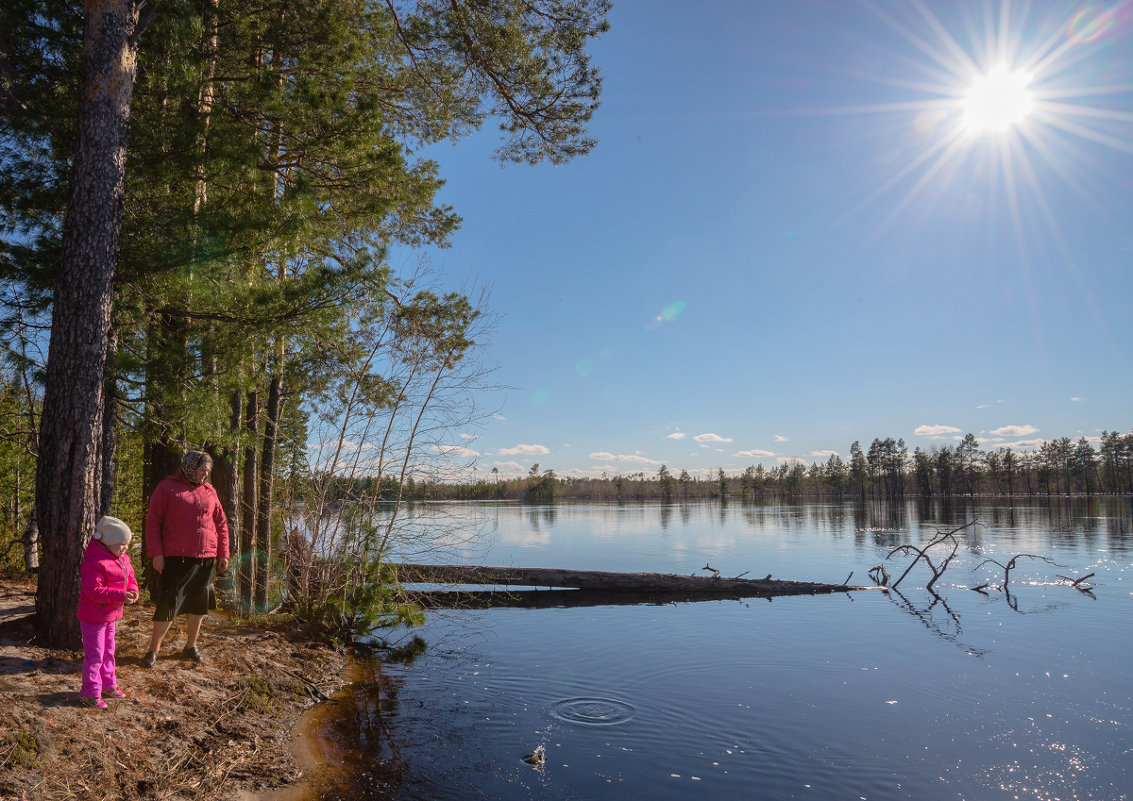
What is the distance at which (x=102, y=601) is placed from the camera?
459 cm

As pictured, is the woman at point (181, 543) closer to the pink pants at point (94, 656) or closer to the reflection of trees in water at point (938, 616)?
the pink pants at point (94, 656)

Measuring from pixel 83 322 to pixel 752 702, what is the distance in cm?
825

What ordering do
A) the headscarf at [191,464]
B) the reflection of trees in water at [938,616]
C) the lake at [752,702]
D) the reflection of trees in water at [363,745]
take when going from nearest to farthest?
the reflection of trees in water at [363,745]
the headscarf at [191,464]
the lake at [752,702]
the reflection of trees in water at [938,616]

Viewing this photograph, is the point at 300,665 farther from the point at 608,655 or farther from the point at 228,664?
the point at 608,655

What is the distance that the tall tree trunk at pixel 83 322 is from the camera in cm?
524

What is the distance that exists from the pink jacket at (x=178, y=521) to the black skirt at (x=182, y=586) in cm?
9

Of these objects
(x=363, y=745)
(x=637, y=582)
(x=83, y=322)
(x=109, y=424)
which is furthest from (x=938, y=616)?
(x=83, y=322)

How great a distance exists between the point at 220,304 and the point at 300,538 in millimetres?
3869

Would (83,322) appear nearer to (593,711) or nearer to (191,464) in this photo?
(191,464)

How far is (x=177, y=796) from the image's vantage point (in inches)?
161

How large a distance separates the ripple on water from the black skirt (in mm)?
3951

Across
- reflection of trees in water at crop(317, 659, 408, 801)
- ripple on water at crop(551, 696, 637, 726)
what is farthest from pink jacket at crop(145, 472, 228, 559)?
ripple on water at crop(551, 696, 637, 726)

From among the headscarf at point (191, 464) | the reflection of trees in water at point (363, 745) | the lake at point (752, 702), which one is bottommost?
the lake at point (752, 702)

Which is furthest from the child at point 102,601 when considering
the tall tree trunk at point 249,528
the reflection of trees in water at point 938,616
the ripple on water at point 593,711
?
the reflection of trees in water at point 938,616
